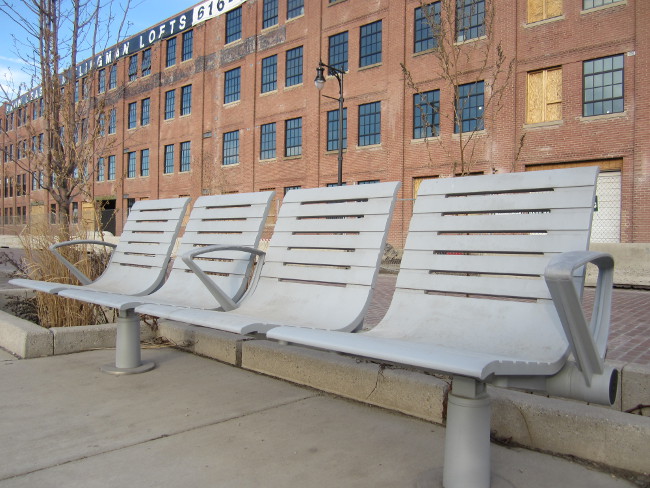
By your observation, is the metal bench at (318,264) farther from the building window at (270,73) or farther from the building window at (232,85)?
the building window at (232,85)

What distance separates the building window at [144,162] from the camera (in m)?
36.4

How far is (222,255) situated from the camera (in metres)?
3.84

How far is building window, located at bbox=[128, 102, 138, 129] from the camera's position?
124 ft

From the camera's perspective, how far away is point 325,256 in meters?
3.10

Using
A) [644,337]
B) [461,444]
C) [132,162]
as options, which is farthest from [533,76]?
[132,162]

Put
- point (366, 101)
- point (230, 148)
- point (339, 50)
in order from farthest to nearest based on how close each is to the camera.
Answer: point (230, 148) < point (339, 50) < point (366, 101)

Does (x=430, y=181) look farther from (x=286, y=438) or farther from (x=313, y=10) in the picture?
(x=313, y=10)

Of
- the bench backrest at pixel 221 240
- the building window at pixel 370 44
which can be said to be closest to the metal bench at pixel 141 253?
the bench backrest at pixel 221 240

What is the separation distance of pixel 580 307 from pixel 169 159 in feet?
115

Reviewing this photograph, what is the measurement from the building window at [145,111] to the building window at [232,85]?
26.7 feet

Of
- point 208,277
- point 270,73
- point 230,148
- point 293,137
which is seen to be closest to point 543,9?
point 293,137

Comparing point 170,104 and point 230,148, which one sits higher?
point 170,104

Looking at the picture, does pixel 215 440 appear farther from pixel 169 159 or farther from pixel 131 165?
pixel 131 165

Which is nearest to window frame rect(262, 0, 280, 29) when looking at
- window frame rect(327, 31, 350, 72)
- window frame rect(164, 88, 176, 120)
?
window frame rect(327, 31, 350, 72)
